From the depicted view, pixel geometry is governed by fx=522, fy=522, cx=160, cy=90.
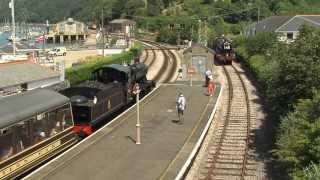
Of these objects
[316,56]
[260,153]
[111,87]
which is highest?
[316,56]

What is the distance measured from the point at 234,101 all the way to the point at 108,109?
12.6 metres

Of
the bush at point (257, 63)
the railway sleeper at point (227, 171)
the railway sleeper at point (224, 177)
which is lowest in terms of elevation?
the railway sleeper at point (224, 177)

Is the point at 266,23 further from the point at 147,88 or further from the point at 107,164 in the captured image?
the point at 107,164

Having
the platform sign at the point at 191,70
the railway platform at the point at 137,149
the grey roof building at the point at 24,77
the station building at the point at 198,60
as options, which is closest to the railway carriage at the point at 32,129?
the railway platform at the point at 137,149

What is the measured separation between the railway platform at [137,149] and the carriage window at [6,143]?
116cm

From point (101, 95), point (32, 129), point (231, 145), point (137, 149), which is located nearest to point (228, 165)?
point (231, 145)

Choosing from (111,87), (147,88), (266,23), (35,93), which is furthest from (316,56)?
(266,23)

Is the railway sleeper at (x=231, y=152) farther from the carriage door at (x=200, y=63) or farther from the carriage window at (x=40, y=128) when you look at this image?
the carriage door at (x=200, y=63)

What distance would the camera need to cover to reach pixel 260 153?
2428 cm

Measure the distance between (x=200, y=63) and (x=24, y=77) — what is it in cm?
1772

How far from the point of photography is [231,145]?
25562 mm

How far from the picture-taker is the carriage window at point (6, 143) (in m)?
17.1

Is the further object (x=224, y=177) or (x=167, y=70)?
(x=167, y=70)

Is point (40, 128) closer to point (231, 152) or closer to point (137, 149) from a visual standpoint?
point (137, 149)
